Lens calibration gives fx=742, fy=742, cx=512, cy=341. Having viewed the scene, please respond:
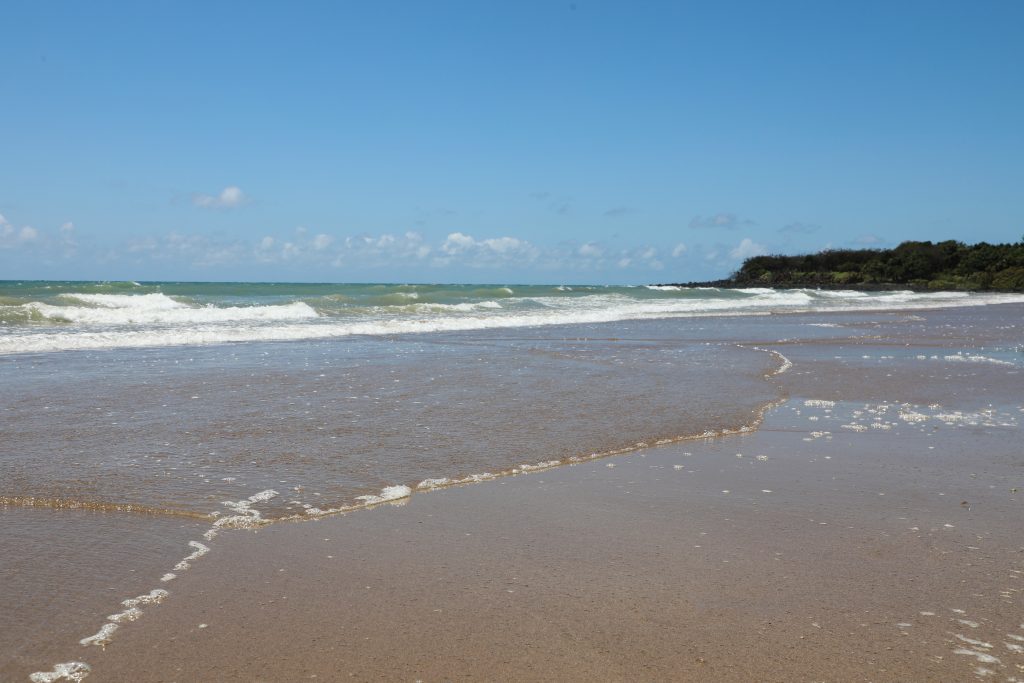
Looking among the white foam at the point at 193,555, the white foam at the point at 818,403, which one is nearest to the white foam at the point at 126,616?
the white foam at the point at 193,555

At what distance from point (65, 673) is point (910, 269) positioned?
80717mm

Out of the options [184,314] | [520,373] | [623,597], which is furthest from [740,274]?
[623,597]

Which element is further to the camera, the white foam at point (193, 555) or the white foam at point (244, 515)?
the white foam at point (244, 515)

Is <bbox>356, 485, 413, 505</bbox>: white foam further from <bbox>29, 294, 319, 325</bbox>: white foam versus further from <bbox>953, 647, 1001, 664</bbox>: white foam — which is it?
<bbox>29, 294, 319, 325</bbox>: white foam

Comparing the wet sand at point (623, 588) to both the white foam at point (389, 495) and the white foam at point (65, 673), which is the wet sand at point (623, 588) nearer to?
the white foam at point (65, 673)

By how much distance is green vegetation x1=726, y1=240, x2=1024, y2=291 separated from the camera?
62.5 m

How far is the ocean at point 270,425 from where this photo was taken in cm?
317

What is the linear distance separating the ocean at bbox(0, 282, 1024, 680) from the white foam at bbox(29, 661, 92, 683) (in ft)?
0.32

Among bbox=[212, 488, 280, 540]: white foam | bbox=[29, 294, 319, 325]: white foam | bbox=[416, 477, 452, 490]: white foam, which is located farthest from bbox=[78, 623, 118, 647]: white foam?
bbox=[29, 294, 319, 325]: white foam

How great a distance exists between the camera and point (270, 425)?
220 inches

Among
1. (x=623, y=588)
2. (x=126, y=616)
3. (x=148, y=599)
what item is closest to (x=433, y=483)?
(x=623, y=588)

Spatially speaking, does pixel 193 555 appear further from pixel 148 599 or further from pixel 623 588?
pixel 623 588

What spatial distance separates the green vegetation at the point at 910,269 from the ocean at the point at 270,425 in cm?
5792

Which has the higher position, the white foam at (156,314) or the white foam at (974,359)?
the white foam at (156,314)
